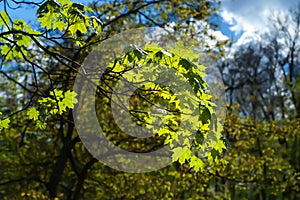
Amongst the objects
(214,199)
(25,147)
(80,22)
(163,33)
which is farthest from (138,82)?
(25,147)

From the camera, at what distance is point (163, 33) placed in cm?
1010

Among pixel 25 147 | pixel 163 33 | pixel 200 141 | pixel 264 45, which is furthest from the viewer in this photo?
pixel 264 45

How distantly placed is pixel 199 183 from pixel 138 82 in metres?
6.73

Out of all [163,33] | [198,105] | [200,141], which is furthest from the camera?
[163,33]

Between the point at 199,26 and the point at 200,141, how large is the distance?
719 centimetres

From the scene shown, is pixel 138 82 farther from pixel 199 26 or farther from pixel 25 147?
pixel 25 147

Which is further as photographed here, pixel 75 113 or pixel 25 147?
pixel 25 147

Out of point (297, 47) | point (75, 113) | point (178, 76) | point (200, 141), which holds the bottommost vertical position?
point (200, 141)

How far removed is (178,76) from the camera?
2.85 meters

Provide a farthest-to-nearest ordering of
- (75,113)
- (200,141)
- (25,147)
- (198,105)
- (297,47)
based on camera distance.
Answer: (297,47), (25,147), (75,113), (200,141), (198,105)

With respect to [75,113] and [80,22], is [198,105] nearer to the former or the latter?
[80,22]

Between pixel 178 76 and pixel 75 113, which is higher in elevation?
pixel 75 113

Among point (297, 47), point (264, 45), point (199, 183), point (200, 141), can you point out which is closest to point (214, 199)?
point (199, 183)

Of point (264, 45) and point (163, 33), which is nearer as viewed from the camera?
point (163, 33)
